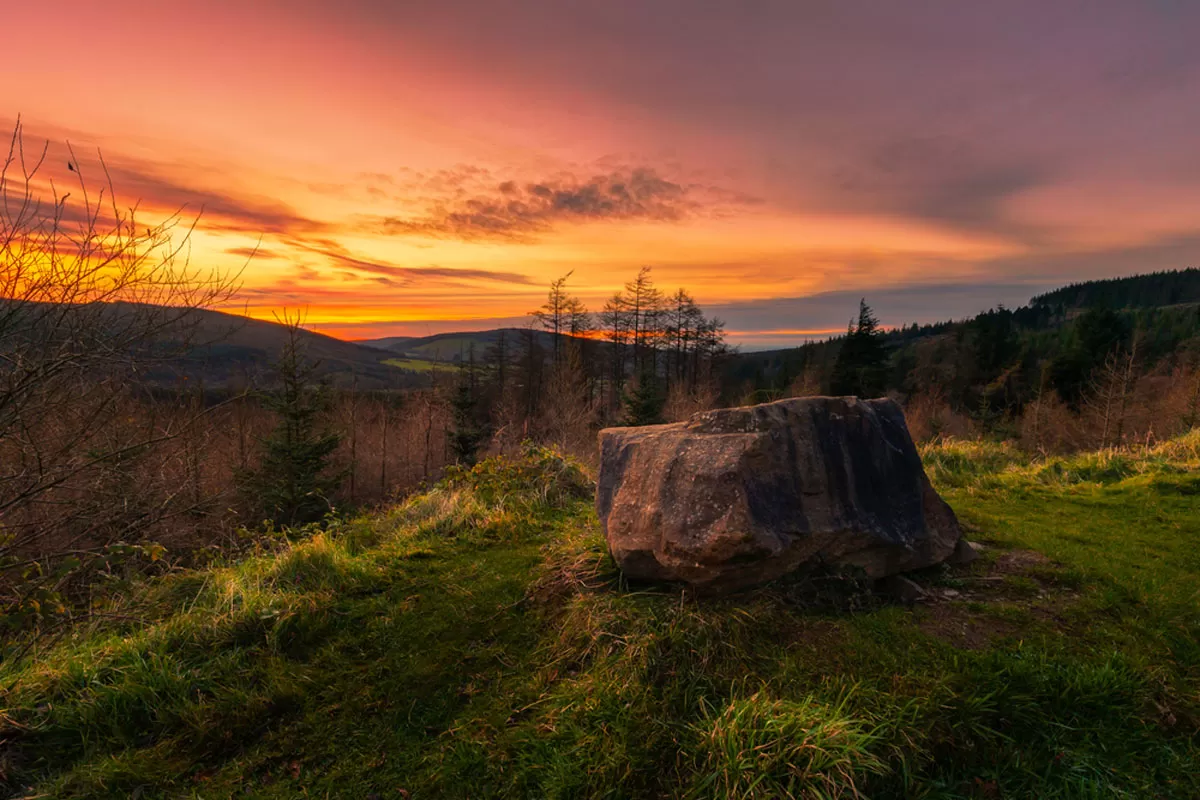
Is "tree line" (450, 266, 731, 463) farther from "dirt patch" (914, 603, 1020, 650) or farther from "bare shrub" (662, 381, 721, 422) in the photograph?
"dirt patch" (914, 603, 1020, 650)

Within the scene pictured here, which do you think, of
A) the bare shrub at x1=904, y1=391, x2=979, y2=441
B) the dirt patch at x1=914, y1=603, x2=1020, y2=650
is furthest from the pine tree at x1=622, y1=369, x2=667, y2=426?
the dirt patch at x1=914, y1=603, x2=1020, y2=650

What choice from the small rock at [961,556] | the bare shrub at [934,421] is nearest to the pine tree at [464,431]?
the bare shrub at [934,421]

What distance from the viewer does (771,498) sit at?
363 centimetres

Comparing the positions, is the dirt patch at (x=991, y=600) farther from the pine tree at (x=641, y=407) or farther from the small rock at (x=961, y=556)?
the pine tree at (x=641, y=407)

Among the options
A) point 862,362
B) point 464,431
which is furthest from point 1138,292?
point 464,431

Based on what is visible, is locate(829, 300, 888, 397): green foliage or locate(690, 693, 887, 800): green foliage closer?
locate(690, 693, 887, 800): green foliage

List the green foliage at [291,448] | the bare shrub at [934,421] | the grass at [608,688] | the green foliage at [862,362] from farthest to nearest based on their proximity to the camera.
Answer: the green foliage at [862,362], the bare shrub at [934,421], the green foliage at [291,448], the grass at [608,688]

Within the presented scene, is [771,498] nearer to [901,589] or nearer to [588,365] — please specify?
[901,589]

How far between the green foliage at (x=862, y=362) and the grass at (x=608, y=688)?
29.2 meters

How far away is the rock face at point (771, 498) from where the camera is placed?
11.4 feet

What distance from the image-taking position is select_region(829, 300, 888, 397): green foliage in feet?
102

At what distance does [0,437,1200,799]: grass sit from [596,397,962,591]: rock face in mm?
289

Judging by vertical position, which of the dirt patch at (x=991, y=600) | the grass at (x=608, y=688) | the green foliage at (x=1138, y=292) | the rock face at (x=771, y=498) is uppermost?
the green foliage at (x=1138, y=292)

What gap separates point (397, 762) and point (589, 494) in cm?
476
